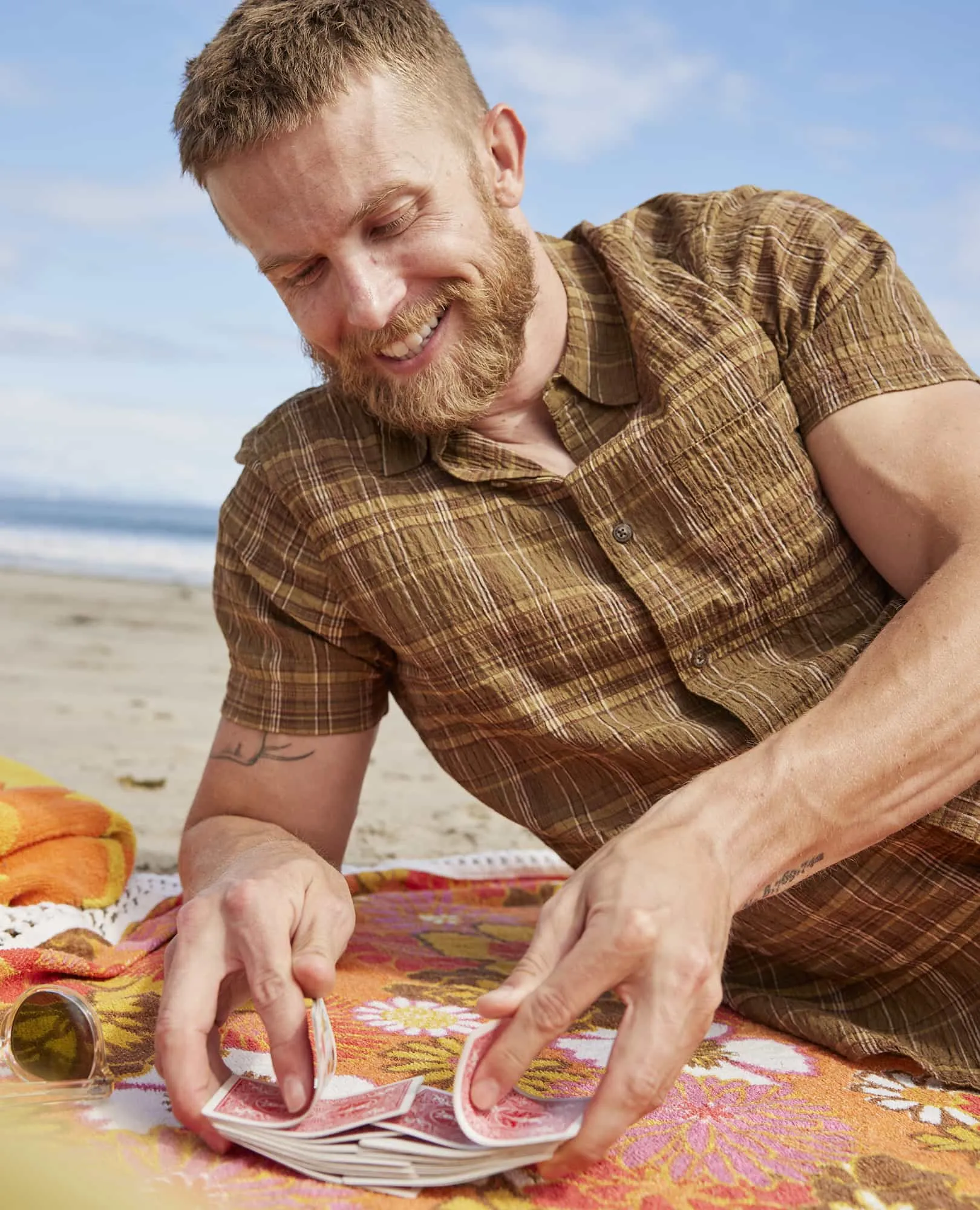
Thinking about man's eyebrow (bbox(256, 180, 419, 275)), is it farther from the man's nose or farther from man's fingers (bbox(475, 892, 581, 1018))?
man's fingers (bbox(475, 892, 581, 1018))

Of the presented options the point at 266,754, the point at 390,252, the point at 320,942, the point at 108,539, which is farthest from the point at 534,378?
the point at 108,539

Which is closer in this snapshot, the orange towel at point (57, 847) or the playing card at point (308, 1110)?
the playing card at point (308, 1110)

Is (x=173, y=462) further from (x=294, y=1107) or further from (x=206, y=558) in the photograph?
(x=294, y=1107)

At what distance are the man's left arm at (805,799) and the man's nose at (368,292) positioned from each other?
2.50 feet

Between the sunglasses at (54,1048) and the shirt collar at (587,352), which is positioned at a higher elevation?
the shirt collar at (587,352)

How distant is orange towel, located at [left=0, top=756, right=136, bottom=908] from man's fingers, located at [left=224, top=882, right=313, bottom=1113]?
3.48 feet

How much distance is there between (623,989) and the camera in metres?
1.31

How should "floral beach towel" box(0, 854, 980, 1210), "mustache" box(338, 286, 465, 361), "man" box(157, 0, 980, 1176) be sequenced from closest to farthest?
"floral beach towel" box(0, 854, 980, 1210)
"man" box(157, 0, 980, 1176)
"mustache" box(338, 286, 465, 361)

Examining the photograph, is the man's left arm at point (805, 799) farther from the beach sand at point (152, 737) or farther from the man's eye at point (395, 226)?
the beach sand at point (152, 737)

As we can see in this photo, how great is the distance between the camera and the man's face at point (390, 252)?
1962 mm

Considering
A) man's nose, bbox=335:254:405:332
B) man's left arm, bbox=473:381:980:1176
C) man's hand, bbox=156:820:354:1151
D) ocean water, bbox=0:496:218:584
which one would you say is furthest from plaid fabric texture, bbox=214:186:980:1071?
ocean water, bbox=0:496:218:584

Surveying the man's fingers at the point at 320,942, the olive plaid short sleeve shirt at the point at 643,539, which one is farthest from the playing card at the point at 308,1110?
the olive plaid short sleeve shirt at the point at 643,539

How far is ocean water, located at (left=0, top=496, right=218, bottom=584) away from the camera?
16.9 meters

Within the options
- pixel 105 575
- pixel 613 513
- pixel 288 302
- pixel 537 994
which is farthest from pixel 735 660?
pixel 105 575
